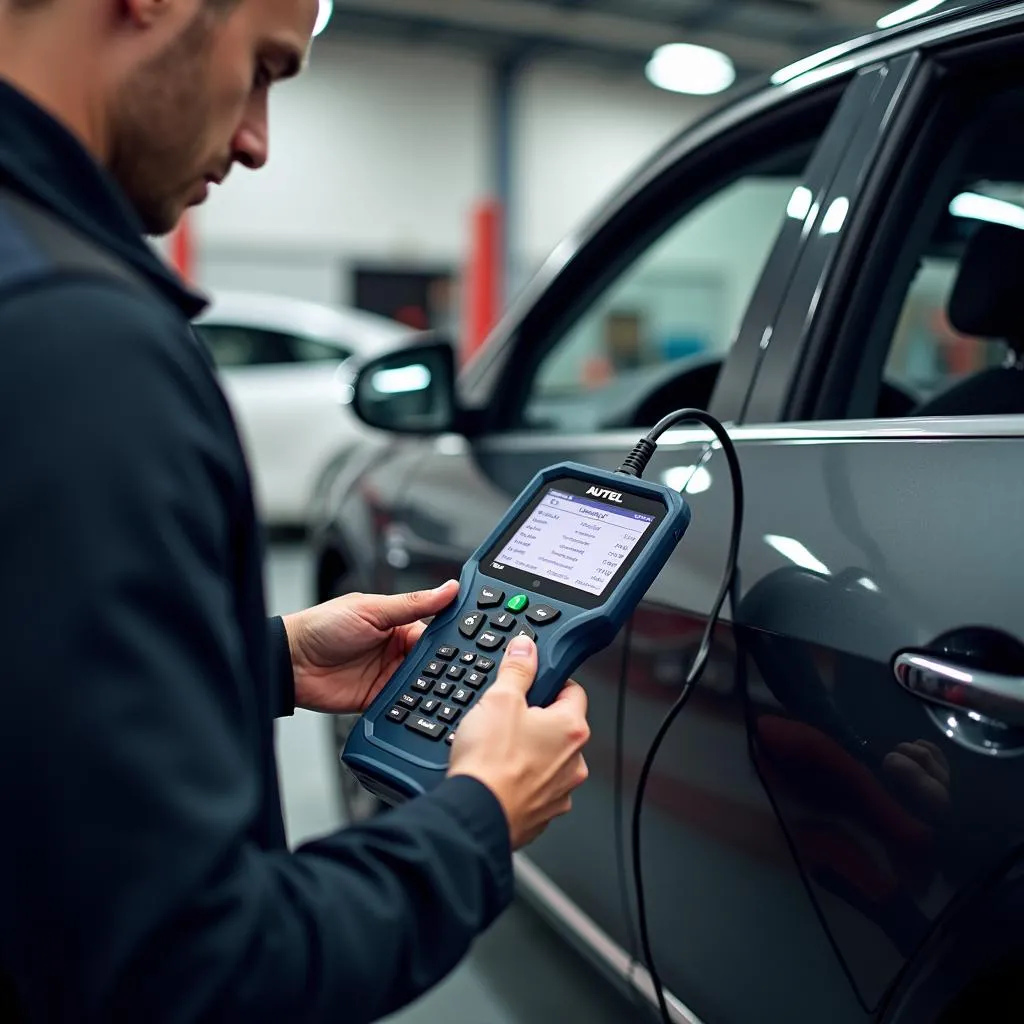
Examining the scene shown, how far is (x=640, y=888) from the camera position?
1.32 m

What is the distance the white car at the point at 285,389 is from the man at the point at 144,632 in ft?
18.7

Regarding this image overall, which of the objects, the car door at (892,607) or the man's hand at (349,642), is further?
the man's hand at (349,642)

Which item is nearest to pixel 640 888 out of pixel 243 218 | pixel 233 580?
pixel 233 580

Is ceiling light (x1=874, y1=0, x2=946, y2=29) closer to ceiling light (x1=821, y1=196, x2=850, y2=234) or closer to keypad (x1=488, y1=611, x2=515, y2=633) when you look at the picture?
ceiling light (x1=821, y1=196, x2=850, y2=234)

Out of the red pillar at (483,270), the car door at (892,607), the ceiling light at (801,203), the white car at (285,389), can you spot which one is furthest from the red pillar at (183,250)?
the car door at (892,607)

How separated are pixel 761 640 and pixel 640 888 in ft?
1.27

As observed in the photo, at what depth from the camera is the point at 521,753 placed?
0.80 m

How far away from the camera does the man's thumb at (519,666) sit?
87 centimetres

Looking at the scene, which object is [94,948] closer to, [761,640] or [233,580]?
[233,580]

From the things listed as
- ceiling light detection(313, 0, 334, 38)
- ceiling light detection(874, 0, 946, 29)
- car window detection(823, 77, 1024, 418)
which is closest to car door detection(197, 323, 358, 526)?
ceiling light detection(313, 0, 334, 38)

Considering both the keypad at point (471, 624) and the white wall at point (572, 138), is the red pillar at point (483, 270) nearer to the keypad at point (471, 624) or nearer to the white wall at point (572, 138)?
the white wall at point (572, 138)

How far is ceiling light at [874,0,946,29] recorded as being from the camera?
4.29ft

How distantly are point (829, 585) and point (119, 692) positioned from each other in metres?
0.68

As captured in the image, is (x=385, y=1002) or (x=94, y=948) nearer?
(x=94, y=948)
